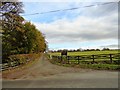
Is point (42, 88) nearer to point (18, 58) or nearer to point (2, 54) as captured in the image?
point (18, 58)

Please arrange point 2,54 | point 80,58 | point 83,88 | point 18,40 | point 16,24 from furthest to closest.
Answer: point 18,40 → point 2,54 → point 16,24 → point 80,58 → point 83,88

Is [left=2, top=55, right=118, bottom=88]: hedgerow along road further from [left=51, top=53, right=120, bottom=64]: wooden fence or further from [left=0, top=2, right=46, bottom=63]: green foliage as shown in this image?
[left=0, top=2, right=46, bottom=63]: green foliage

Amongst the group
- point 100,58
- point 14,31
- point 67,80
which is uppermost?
point 14,31

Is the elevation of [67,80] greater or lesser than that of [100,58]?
lesser

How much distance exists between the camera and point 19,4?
4341 centimetres

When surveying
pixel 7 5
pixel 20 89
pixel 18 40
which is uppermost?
pixel 7 5

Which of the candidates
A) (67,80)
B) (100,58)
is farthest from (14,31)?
(67,80)

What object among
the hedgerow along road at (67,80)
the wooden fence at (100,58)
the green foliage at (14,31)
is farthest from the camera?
the green foliage at (14,31)

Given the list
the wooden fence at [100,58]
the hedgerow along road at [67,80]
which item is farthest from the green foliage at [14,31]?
the hedgerow along road at [67,80]

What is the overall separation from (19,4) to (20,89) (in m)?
32.2

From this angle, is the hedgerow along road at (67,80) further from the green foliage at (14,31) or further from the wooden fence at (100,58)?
the green foliage at (14,31)

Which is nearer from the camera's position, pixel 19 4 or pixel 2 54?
pixel 19 4

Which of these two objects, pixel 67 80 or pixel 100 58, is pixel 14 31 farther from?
pixel 67 80

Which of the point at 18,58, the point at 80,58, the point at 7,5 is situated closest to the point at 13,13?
the point at 7,5
